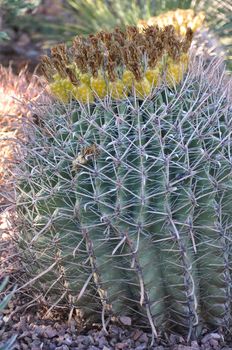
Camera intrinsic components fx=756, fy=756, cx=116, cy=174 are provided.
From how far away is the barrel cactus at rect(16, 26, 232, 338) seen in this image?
8.66 ft

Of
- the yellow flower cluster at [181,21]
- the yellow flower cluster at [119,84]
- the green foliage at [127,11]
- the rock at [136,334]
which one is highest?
the yellow flower cluster at [119,84]

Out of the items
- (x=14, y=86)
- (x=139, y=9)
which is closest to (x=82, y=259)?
(x=14, y=86)

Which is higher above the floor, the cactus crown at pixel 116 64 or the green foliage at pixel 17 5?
the cactus crown at pixel 116 64

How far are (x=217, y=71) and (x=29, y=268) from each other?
112 cm

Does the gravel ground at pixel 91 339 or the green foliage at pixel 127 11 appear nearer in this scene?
the gravel ground at pixel 91 339

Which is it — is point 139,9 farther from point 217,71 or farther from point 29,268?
point 29,268

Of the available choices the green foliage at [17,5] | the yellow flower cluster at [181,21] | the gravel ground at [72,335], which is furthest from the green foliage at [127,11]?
the gravel ground at [72,335]

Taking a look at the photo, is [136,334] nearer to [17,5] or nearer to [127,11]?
[17,5]

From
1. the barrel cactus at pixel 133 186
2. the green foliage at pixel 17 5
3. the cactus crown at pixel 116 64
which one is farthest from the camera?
the green foliage at pixel 17 5

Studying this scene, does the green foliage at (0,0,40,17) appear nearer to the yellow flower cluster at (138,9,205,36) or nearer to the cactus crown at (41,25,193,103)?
the yellow flower cluster at (138,9,205,36)

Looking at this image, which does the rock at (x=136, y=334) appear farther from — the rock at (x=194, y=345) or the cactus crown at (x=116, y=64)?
the cactus crown at (x=116, y=64)

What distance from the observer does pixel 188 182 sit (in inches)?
105

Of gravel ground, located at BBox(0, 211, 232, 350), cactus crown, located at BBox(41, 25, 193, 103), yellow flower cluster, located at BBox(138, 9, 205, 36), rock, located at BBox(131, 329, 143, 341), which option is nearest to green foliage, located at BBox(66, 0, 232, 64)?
yellow flower cluster, located at BBox(138, 9, 205, 36)

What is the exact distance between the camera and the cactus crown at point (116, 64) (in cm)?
275
